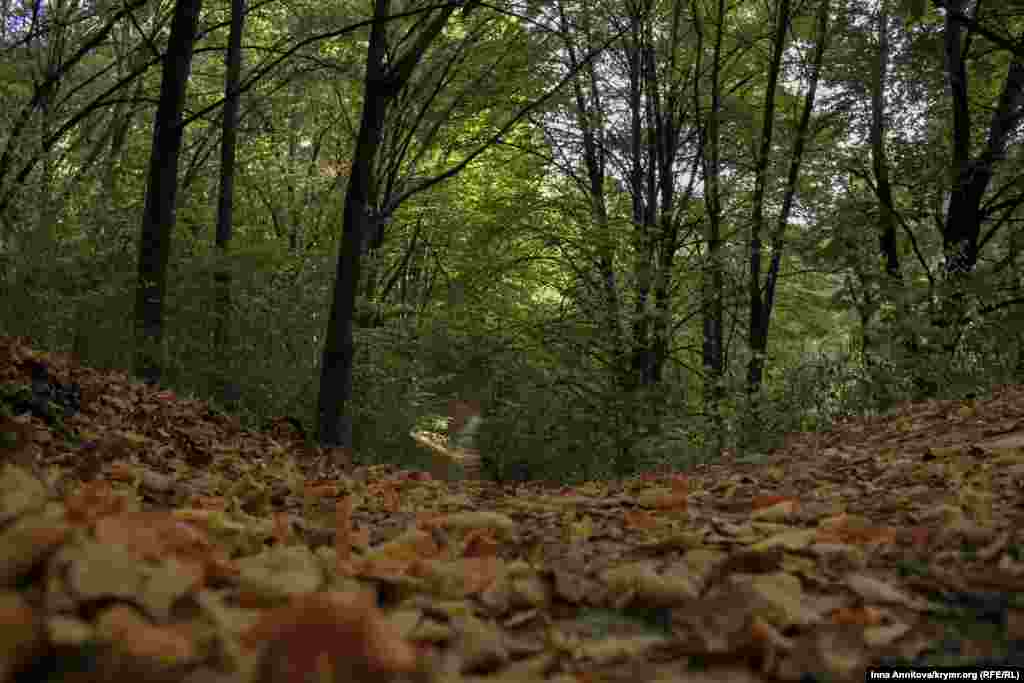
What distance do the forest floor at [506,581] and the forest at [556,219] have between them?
13.6ft

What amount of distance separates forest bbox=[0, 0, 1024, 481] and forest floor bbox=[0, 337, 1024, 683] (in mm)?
4154

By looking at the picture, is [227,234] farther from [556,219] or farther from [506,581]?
[506,581]

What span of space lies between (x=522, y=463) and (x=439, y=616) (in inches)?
364

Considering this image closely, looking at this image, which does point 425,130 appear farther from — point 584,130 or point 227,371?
point 227,371

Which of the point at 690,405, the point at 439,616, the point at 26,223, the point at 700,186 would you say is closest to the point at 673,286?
the point at 690,405

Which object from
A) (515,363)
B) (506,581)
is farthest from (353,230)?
(506,581)

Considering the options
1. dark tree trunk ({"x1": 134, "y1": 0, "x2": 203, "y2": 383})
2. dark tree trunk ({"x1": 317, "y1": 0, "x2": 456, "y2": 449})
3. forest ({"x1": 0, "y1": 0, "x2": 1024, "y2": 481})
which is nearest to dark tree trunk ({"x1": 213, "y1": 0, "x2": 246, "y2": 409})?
forest ({"x1": 0, "y1": 0, "x2": 1024, "y2": 481})

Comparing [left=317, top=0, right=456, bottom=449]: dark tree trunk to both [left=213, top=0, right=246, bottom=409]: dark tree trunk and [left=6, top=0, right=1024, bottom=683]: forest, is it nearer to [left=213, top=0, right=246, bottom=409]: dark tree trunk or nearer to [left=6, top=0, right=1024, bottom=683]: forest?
[left=6, top=0, right=1024, bottom=683]: forest

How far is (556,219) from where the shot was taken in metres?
12.6

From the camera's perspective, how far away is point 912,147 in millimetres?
10594

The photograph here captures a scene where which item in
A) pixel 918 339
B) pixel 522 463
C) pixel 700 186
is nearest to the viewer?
pixel 918 339

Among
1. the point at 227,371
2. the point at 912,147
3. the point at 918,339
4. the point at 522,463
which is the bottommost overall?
the point at 522,463

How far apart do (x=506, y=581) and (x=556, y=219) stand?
11.4 m

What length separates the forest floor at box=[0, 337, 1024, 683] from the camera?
84 centimetres
